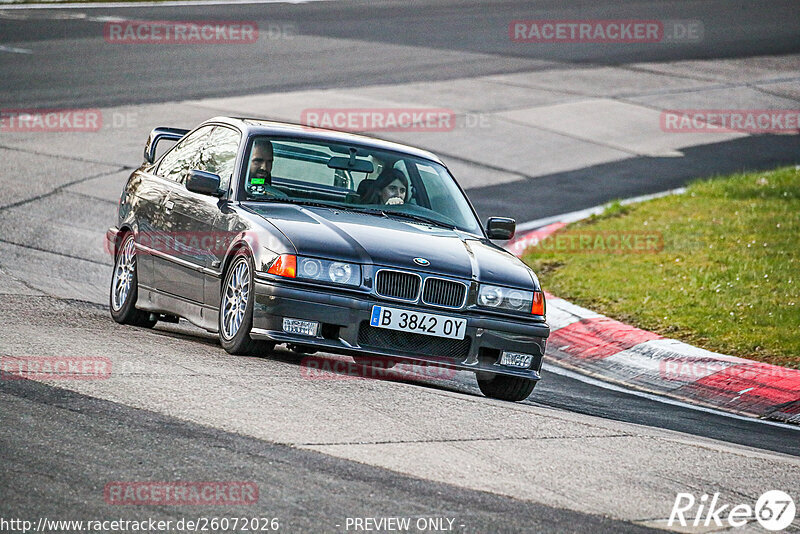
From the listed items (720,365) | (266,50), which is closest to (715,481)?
(720,365)

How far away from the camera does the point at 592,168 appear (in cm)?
1873

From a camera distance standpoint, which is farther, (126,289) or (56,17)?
(56,17)

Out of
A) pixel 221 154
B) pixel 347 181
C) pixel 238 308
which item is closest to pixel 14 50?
pixel 221 154

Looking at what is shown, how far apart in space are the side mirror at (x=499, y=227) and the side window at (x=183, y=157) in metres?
2.21

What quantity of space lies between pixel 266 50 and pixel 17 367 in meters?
20.5

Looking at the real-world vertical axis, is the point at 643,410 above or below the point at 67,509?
below

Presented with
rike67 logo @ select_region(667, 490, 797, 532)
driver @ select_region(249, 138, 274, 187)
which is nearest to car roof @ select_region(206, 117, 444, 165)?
driver @ select_region(249, 138, 274, 187)

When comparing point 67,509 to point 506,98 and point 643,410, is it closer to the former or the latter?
point 643,410

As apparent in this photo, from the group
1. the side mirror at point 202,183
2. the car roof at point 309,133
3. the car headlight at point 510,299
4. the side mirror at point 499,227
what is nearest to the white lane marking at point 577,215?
the side mirror at point 499,227

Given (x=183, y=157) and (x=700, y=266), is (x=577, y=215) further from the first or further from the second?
(x=183, y=157)

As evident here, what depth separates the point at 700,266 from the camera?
40.9 ft

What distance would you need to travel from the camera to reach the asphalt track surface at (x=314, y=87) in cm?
507

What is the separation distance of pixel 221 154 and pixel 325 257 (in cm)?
184

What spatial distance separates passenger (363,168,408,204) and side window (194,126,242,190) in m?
0.96
